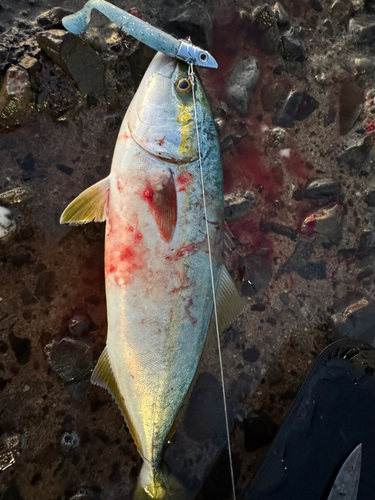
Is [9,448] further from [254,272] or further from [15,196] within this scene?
[254,272]

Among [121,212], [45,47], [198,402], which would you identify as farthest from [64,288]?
[45,47]

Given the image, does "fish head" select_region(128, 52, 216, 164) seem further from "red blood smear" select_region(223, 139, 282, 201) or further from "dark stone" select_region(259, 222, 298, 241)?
"dark stone" select_region(259, 222, 298, 241)

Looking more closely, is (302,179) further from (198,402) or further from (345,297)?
(198,402)

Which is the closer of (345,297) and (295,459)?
(295,459)

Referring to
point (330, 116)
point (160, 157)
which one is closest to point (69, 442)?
point (160, 157)

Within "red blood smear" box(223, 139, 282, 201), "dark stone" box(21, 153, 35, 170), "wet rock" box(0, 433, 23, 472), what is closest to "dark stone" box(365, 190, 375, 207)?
"red blood smear" box(223, 139, 282, 201)

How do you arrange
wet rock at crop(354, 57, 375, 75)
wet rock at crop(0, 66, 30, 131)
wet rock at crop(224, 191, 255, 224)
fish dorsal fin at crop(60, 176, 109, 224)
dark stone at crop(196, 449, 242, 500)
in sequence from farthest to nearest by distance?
wet rock at crop(354, 57, 375, 75) < wet rock at crop(224, 191, 255, 224) < dark stone at crop(196, 449, 242, 500) < wet rock at crop(0, 66, 30, 131) < fish dorsal fin at crop(60, 176, 109, 224)
